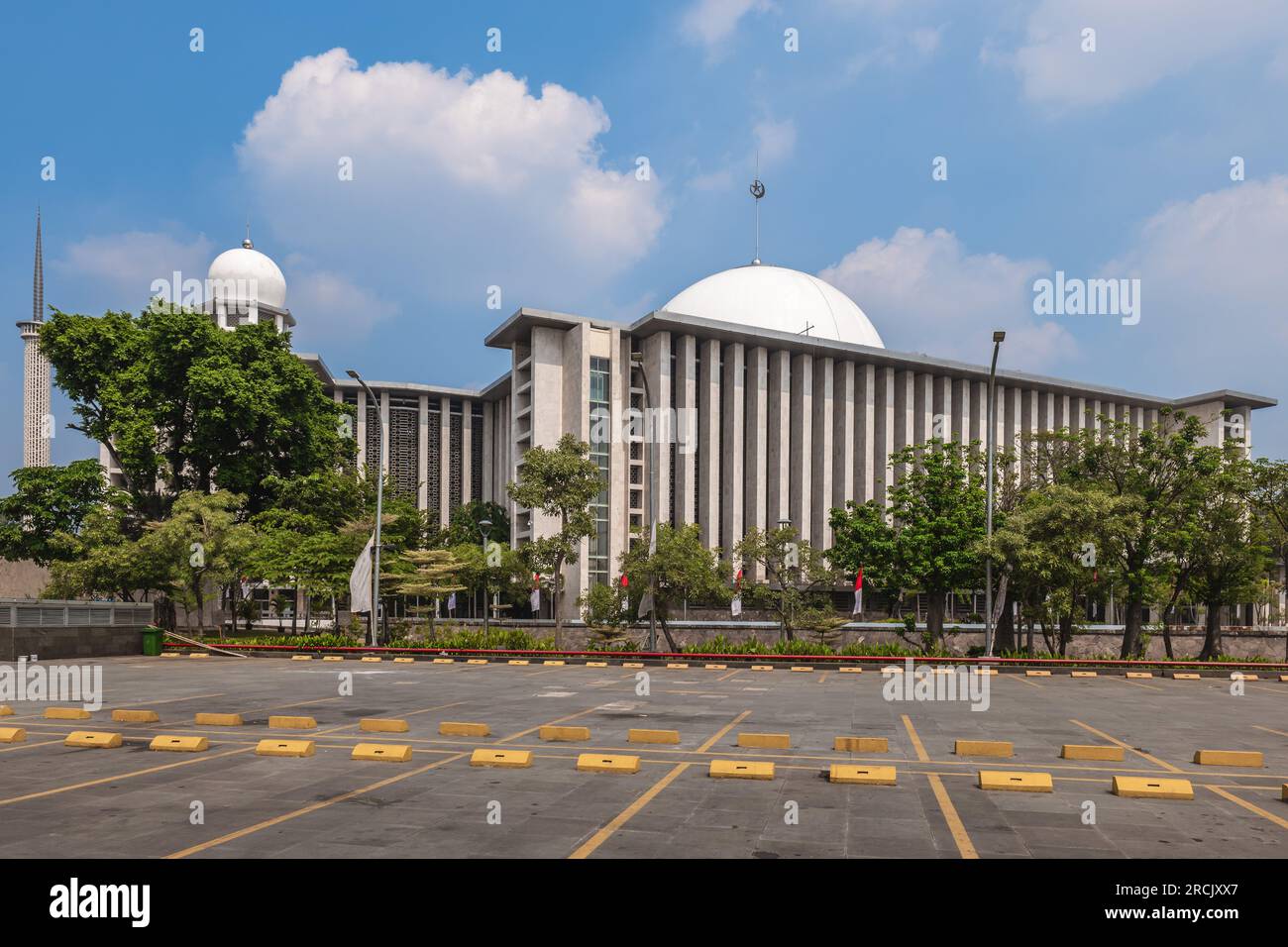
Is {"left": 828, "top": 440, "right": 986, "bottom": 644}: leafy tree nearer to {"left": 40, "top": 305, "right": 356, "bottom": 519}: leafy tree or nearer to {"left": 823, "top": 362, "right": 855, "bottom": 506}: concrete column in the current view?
{"left": 40, "top": 305, "right": 356, "bottom": 519}: leafy tree

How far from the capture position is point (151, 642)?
3719cm

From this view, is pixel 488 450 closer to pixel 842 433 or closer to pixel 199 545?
pixel 842 433

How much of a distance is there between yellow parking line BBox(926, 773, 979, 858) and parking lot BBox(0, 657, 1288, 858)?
0.12 feet

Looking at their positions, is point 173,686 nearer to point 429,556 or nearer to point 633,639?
point 429,556

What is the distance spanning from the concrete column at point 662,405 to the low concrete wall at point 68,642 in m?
38.1

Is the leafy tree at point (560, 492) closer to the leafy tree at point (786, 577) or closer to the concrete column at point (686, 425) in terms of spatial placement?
the leafy tree at point (786, 577)

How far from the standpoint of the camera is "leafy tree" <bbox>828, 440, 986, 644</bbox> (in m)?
35.2

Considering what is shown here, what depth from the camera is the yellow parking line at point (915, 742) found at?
41.7 ft

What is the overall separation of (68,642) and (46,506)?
1886cm

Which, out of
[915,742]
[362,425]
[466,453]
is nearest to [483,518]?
[466,453]

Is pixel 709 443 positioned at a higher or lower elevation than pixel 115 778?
higher

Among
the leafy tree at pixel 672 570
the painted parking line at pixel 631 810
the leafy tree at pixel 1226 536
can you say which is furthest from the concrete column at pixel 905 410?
the painted parking line at pixel 631 810
